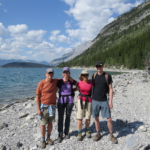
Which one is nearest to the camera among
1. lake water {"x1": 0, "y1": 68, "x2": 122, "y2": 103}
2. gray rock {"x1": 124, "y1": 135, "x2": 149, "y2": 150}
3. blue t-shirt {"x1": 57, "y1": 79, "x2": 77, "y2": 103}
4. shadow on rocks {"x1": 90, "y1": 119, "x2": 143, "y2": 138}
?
gray rock {"x1": 124, "y1": 135, "x2": 149, "y2": 150}

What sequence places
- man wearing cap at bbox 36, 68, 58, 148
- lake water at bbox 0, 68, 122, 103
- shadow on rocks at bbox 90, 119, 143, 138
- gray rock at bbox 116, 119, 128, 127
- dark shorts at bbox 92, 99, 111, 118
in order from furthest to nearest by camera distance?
lake water at bbox 0, 68, 122, 103 < gray rock at bbox 116, 119, 128, 127 < shadow on rocks at bbox 90, 119, 143, 138 < dark shorts at bbox 92, 99, 111, 118 < man wearing cap at bbox 36, 68, 58, 148

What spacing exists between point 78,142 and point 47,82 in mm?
2586

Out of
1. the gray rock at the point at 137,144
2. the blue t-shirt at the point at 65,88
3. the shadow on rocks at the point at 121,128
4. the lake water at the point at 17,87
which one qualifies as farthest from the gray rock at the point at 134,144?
the lake water at the point at 17,87

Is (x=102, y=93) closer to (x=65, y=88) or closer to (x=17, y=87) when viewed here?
(x=65, y=88)

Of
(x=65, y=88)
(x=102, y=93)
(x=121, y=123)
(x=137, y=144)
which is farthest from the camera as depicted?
(x=121, y=123)

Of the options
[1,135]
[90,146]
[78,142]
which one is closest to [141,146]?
[90,146]

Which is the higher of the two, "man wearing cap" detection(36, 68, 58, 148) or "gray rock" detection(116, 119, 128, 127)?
"man wearing cap" detection(36, 68, 58, 148)

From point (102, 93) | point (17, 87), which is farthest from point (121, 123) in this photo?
point (17, 87)

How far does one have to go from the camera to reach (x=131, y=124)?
5.82 meters

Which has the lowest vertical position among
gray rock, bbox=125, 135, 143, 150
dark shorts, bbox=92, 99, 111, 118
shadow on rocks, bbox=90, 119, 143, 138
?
shadow on rocks, bbox=90, 119, 143, 138

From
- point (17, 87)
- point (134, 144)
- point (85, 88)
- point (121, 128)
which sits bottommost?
point (17, 87)

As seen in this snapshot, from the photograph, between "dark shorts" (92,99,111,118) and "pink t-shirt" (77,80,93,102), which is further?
"pink t-shirt" (77,80,93,102)

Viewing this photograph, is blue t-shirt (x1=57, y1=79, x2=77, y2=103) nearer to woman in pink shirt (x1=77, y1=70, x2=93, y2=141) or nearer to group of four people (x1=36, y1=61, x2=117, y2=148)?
group of four people (x1=36, y1=61, x2=117, y2=148)

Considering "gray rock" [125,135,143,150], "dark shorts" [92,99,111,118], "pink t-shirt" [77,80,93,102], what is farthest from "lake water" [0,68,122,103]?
"gray rock" [125,135,143,150]
